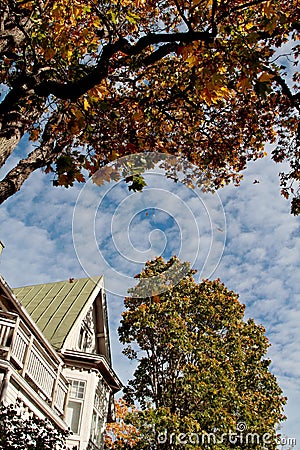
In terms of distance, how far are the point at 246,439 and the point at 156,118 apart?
16379mm

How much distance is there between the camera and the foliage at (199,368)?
18.3 meters

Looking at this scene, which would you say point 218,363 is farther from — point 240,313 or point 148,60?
point 148,60

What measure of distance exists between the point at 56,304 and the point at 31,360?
29.6ft

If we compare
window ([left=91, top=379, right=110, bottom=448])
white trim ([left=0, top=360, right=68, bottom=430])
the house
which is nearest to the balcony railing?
the house

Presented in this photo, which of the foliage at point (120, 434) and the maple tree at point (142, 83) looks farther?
the foliage at point (120, 434)

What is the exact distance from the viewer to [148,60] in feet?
19.0

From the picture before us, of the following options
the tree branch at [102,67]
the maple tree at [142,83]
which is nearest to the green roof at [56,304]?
the maple tree at [142,83]

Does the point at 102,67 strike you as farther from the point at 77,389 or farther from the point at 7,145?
the point at 77,389

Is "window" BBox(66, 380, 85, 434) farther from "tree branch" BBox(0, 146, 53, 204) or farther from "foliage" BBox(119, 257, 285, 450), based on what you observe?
"tree branch" BBox(0, 146, 53, 204)

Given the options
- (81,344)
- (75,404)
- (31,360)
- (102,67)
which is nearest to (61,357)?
(75,404)

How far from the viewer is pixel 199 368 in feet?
65.2

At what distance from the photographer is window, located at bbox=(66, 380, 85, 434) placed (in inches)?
752

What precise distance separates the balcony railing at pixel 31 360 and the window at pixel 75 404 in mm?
2143

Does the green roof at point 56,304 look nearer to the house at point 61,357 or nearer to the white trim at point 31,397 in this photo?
the house at point 61,357
